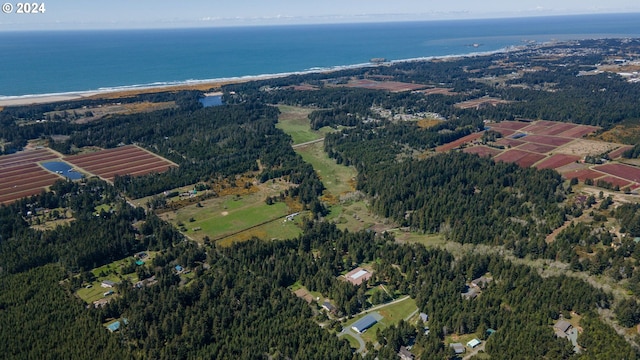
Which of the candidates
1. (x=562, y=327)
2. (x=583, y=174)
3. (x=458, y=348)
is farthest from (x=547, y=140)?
(x=458, y=348)

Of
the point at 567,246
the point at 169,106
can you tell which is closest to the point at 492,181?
the point at 567,246

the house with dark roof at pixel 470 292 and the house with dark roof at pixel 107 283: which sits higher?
the house with dark roof at pixel 107 283

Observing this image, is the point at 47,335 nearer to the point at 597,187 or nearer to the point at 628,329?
the point at 628,329

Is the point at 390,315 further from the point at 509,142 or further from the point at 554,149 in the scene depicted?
the point at 509,142

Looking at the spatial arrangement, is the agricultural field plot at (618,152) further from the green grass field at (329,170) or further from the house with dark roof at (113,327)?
the house with dark roof at (113,327)

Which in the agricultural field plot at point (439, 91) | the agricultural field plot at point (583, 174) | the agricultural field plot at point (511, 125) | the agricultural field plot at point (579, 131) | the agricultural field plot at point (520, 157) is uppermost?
the agricultural field plot at point (439, 91)

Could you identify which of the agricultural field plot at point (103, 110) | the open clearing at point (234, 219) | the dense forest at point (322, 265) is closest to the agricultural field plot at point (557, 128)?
the dense forest at point (322, 265)
